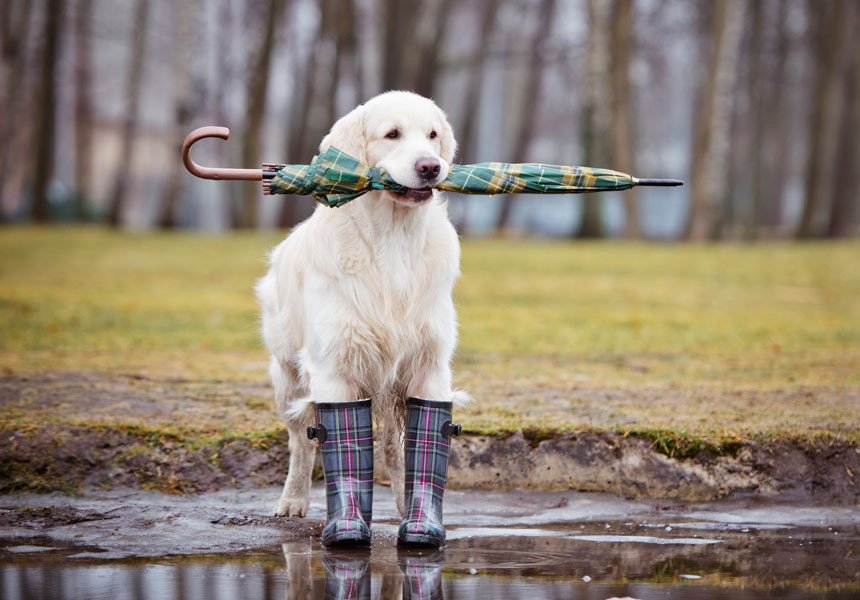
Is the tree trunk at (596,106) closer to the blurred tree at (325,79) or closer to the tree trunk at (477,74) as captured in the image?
the blurred tree at (325,79)

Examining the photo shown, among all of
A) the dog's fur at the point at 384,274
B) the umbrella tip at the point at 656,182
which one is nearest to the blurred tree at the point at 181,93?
the dog's fur at the point at 384,274

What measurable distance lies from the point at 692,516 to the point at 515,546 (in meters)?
1.10

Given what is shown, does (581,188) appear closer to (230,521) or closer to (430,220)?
(430,220)

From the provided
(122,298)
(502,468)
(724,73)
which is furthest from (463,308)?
(724,73)

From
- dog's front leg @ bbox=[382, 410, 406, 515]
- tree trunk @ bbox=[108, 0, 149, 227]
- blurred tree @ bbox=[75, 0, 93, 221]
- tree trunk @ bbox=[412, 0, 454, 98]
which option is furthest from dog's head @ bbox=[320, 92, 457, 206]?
blurred tree @ bbox=[75, 0, 93, 221]

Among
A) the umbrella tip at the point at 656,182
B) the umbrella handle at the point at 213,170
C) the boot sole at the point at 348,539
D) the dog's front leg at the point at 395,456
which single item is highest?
the umbrella handle at the point at 213,170

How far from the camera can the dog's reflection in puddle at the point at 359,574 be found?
408 centimetres

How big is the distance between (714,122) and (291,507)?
2024 centimetres

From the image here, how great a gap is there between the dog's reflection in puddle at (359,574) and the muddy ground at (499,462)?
4.45 feet

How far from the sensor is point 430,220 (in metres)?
5.01

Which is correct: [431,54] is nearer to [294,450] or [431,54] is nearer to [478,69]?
[478,69]

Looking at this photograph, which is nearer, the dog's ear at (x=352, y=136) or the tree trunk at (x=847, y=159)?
the dog's ear at (x=352, y=136)

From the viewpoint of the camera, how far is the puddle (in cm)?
409

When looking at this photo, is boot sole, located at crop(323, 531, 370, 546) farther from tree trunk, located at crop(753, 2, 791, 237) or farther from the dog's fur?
tree trunk, located at crop(753, 2, 791, 237)
